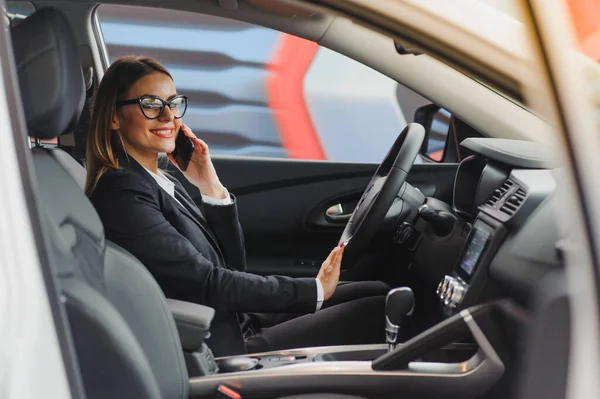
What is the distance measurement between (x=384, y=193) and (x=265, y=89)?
2299mm

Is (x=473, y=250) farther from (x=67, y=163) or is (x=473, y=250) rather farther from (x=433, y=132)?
(x=433, y=132)

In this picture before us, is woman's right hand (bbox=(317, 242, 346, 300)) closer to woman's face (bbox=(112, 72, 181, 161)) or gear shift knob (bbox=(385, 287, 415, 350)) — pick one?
gear shift knob (bbox=(385, 287, 415, 350))

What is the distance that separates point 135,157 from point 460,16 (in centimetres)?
81

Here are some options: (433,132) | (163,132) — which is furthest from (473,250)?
(433,132)

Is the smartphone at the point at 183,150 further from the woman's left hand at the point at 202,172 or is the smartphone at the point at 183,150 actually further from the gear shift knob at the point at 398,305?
the gear shift knob at the point at 398,305

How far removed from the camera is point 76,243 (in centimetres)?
112

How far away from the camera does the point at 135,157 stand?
162 centimetres

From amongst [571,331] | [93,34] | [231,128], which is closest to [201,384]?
[571,331]

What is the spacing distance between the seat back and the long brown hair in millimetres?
273

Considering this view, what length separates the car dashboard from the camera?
48.8 inches

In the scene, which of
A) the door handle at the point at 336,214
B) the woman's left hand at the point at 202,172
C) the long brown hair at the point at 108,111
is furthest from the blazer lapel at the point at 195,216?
the door handle at the point at 336,214

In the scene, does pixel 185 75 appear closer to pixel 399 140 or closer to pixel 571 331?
pixel 399 140

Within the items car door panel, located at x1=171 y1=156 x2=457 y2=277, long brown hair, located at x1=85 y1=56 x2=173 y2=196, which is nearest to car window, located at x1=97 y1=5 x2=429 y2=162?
car door panel, located at x1=171 y1=156 x2=457 y2=277

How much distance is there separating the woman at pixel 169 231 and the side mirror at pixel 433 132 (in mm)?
868
